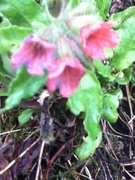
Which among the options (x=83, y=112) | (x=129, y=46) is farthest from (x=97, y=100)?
(x=129, y=46)

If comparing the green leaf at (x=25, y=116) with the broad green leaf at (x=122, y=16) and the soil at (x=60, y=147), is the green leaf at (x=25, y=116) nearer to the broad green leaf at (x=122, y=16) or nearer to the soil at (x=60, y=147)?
the soil at (x=60, y=147)

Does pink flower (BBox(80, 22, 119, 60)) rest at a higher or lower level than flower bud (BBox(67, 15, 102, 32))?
lower

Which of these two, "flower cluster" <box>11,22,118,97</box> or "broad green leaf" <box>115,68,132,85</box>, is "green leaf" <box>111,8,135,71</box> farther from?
"flower cluster" <box>11,22,118,97</box>

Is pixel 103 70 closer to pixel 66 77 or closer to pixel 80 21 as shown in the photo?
pixel 80 21

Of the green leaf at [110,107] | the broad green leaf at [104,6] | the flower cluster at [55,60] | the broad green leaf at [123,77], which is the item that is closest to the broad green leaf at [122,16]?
the broad green leaf at [104,6]

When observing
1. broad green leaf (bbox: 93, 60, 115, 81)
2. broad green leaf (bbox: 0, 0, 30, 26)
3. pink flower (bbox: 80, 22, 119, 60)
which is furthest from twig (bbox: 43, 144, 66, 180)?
pink flower (bbox: 80, 22, 119, 60)

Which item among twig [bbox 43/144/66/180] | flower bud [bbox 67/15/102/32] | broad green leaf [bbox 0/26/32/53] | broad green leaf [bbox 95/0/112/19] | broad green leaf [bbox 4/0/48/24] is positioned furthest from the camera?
broad green leaf [bbox 95/0/112/19]

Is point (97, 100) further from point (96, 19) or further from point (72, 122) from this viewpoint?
point (96, 19)
